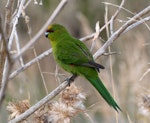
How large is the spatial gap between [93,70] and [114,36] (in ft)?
1.42

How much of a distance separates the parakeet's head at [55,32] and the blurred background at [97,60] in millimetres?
589

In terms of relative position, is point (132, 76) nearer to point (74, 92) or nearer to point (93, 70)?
point (93, 70)

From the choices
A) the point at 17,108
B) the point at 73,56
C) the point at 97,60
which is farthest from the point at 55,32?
the point at 97,60

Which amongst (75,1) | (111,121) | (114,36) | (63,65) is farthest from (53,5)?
(114,36)

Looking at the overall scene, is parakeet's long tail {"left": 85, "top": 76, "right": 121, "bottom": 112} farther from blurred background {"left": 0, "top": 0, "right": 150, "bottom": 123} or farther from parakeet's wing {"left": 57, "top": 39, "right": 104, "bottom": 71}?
blurred background {"left": 0, "top": 0, "right": 150, "bottom": 123}

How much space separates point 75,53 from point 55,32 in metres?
0.23

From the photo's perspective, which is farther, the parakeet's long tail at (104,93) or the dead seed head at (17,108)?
the parakeet's long tail at (104,93)

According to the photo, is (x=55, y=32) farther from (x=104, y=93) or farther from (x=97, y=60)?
(x=97, y=60)

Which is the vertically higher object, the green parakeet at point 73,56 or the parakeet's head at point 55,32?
the parakeet's head at point 55,32

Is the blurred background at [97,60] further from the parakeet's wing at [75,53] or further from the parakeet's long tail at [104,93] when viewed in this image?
the parakeet's long tail at [104,93]

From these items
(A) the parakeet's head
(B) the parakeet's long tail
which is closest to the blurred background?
(A) the parakeet's head

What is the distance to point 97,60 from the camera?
5.61m

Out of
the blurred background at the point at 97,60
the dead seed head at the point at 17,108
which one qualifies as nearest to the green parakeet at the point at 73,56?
the dead seed head at the point at 17,108

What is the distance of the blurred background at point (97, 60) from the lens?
4766mm
